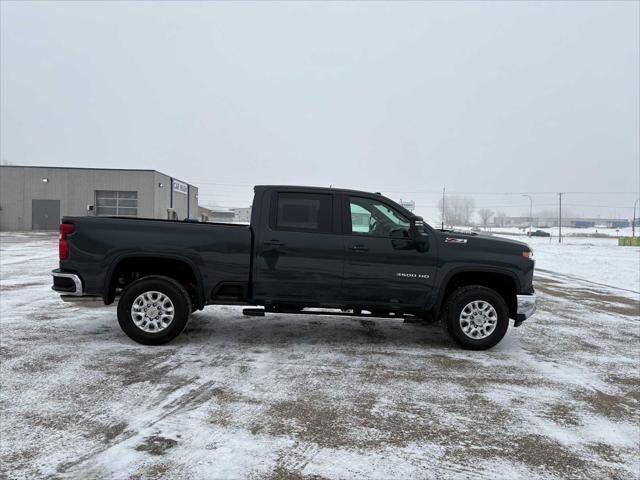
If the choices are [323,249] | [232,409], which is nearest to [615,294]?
[323,249]

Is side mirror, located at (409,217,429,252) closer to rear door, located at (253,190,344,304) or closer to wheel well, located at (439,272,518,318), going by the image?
wheel well, located at (439,272,518,318)

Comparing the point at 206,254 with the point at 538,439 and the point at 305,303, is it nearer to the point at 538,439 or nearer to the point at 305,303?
the point at 305,303

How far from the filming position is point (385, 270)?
5.48 meters

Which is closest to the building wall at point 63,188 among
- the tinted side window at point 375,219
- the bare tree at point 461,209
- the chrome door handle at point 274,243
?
the chrome door handle at point 274,243

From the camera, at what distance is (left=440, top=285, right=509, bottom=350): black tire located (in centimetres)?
555

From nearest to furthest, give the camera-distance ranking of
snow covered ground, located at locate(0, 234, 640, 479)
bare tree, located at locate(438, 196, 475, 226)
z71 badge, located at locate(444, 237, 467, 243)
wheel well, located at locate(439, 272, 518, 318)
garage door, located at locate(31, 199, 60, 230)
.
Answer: snow covered ground, located at locate(0, 234, 640, 479)
z71 badge, located at locate(444, 237, 467, 243)
wheel well, located at locate(439, 272, 518, 318)
garage door, located at locate(31, 199, 60, 230)
bare tree, located at locate(438, 196, 475, 226)

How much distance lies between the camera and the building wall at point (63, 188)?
4131 centimetres

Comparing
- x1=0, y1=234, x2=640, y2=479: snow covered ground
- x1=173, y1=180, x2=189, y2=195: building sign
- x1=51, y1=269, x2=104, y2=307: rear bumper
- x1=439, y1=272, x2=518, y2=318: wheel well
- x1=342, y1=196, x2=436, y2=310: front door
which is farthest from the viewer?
x1=173, y1=180, x2=189, y2=195: building sign

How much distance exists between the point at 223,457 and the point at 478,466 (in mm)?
1749

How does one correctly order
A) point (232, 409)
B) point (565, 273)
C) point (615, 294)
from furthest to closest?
1. point (565, 273)
2. point (615, 294)
3. point (232, 409)

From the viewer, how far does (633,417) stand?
3.92m

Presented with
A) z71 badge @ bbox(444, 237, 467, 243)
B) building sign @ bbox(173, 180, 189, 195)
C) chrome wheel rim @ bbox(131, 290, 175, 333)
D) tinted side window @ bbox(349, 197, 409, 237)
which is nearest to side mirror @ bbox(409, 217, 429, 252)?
tinted side window @ bbox(349, 197, 409, 237)

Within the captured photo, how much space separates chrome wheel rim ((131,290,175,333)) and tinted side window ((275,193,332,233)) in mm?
1677

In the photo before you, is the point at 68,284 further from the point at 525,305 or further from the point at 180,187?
the point at 180,187
